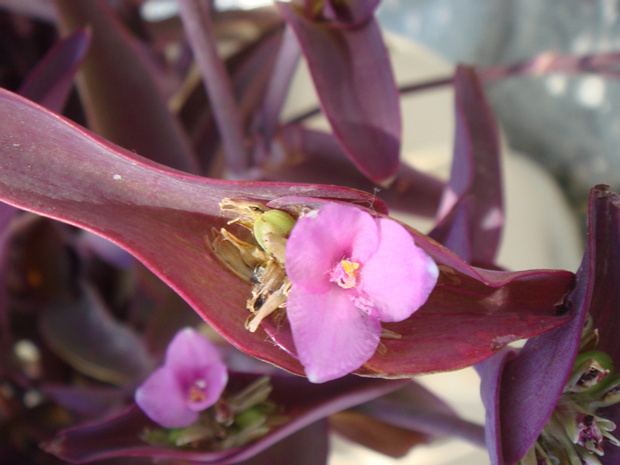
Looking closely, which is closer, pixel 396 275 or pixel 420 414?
pixel 396 275

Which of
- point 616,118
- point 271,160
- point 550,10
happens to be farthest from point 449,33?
point 271,160

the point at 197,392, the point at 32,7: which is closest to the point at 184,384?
the point at 197,392

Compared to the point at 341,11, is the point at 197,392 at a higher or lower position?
lower

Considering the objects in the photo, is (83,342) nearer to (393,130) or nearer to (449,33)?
(393,130)

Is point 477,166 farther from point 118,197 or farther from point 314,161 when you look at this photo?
point 118,197

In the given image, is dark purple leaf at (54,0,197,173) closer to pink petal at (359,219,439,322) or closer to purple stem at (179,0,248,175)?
purple stem at (179,0,248,175)

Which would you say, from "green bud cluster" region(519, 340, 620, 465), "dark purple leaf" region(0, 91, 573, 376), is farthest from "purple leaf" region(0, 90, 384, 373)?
"green bud cluster" region(519, 340, 620, 465)
